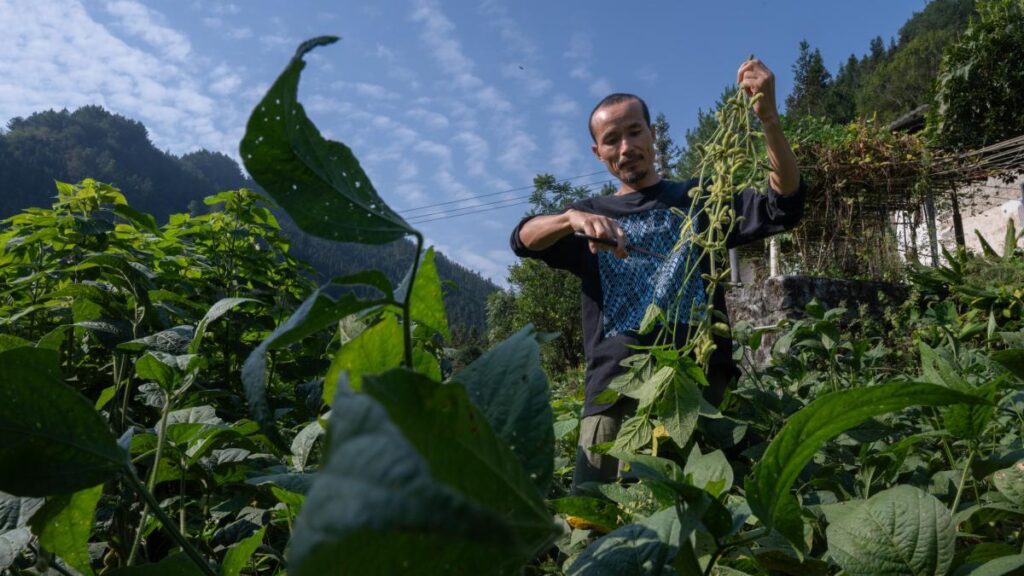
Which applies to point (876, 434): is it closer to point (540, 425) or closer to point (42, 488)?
point (540, 425)

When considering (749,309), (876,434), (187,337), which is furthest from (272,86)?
(749,309)

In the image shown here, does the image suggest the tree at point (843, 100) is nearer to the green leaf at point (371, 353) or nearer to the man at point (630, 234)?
the man at point (630, 234)

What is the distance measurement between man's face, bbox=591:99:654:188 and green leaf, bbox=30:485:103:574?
2147 millimetres

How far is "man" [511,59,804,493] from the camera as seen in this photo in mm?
1553

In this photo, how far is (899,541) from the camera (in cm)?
48

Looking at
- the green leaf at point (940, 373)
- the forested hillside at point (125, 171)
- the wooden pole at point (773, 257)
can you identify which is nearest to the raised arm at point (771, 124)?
Answer: the green leaf at point (940, 373)

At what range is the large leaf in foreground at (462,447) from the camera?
0.65ft

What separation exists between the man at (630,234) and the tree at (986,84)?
40.5 ft

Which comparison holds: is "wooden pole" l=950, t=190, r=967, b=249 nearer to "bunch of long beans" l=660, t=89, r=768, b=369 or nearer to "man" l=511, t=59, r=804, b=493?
"man" l=511, t=59, r=804, b=493

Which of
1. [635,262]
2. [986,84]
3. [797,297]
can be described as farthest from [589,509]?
[986,84]

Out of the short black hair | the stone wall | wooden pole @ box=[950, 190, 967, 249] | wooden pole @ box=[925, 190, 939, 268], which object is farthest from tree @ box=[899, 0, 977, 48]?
the short black hair

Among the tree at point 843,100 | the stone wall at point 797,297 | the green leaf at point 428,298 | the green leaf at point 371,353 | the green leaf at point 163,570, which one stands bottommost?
the stone wall at point 797,297

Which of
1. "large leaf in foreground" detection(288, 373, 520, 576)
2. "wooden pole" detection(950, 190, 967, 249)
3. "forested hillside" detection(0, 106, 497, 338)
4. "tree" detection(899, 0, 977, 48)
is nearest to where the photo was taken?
"large leaf in foreground" detection(288, 373, 520, 576)

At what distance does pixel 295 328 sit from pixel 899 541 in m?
0.48
